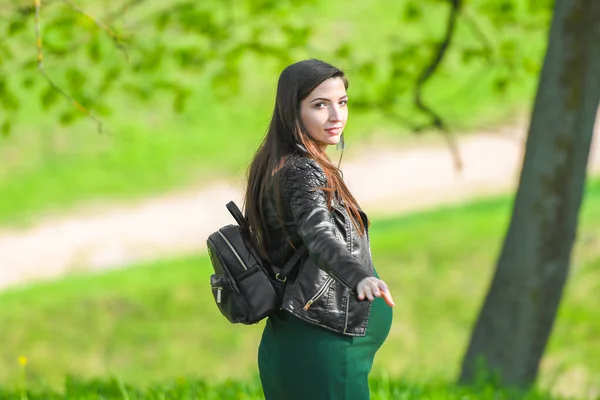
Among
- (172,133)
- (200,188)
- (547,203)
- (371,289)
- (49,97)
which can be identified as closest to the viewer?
(371,289)

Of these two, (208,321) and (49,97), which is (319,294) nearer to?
(49,97)

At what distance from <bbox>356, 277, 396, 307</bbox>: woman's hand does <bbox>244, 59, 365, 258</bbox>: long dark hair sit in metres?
0.38

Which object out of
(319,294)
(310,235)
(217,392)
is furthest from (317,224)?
(217,392)

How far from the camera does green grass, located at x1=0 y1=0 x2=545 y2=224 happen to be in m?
17.5

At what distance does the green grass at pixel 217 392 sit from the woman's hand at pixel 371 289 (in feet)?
6.38

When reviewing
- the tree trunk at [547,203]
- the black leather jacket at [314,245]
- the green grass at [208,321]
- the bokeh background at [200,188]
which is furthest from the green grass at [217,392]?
the green grass at [208,321]

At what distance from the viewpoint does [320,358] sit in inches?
123

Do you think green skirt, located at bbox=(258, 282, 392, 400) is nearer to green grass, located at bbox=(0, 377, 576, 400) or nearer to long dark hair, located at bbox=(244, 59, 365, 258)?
long dark hair, located at bbox=(244, 59, 365, 258)

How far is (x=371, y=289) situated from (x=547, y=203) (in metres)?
3.65

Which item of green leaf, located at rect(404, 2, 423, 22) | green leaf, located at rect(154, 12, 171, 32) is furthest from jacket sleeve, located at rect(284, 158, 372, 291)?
green leaf, located at rect(404, 2, 423, 22)

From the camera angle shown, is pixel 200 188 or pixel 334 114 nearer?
pixel 334 114

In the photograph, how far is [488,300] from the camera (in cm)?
649

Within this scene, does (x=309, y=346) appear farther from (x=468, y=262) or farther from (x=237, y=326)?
(x=468, y=262)

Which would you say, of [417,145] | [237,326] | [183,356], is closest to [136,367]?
[183,356]
